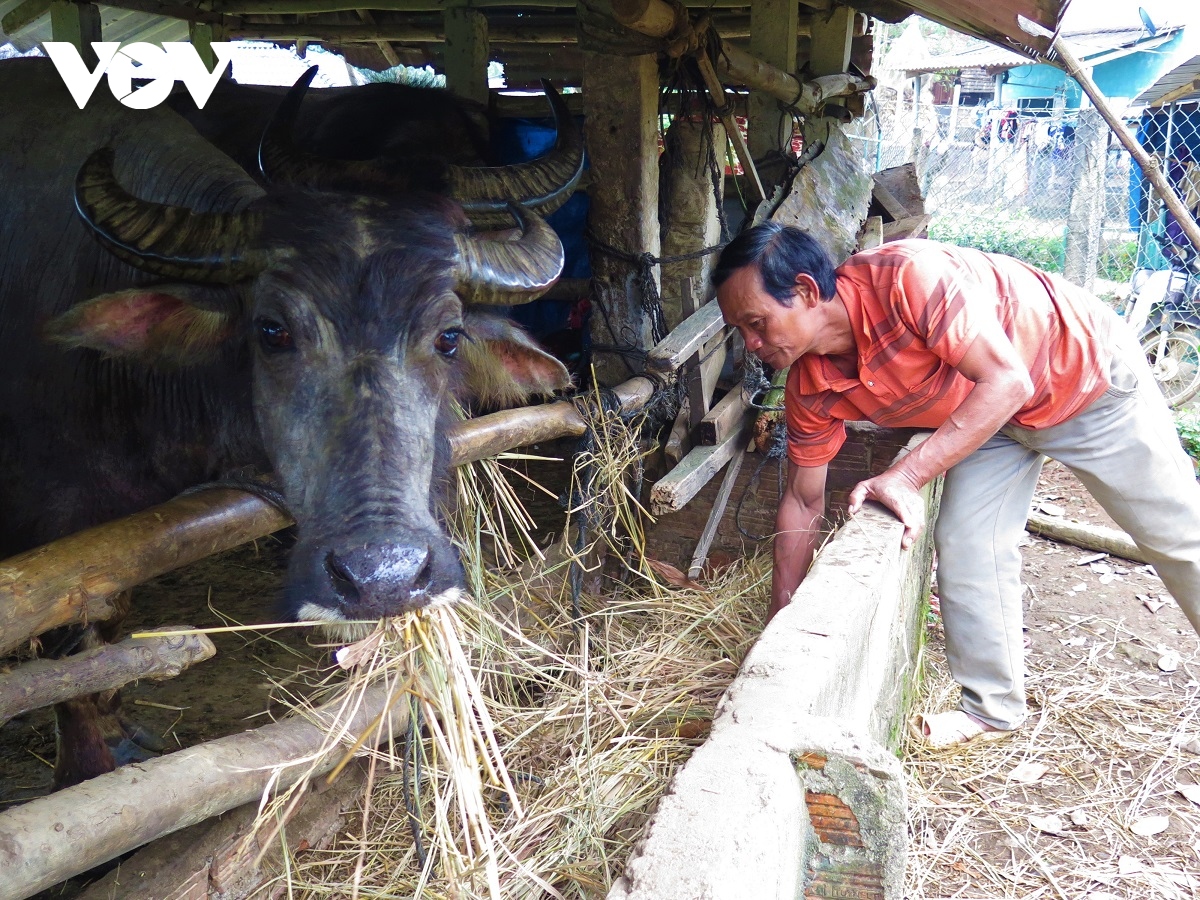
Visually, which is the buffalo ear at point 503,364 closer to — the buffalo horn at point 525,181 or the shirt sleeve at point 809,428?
the buffalo horn at point 525,181

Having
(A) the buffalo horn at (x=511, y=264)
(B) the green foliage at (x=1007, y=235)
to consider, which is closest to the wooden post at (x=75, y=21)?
(A) the buffalo horn at (x=511, y=264)

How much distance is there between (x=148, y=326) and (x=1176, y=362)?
7526mm

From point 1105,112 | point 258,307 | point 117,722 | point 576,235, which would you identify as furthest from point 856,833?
point 1105,112

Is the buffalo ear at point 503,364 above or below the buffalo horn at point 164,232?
below

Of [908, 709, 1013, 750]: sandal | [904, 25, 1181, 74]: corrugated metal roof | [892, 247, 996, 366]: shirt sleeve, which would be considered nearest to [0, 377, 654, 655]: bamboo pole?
[892, 247, 996, 366]: shirt sleeve

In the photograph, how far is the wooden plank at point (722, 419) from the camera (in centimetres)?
397

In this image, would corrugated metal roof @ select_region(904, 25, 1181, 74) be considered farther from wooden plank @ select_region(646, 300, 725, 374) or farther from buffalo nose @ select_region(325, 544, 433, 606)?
buffalo nose @ select_region(325, 544, 433, 606)

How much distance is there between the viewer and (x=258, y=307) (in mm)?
2422

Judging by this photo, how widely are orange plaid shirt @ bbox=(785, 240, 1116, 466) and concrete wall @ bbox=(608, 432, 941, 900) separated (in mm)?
692

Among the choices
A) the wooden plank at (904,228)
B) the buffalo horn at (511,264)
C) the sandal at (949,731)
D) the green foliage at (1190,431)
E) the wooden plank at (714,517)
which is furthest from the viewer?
the green foliage at (1190,431)

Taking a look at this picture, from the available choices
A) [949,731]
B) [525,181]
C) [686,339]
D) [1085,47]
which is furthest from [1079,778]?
[1085,47]

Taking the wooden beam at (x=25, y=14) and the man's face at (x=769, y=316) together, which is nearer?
the man's face at (x=769, y=316)

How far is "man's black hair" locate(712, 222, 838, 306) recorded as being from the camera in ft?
9.16

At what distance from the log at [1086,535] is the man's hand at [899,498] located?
258 cm
